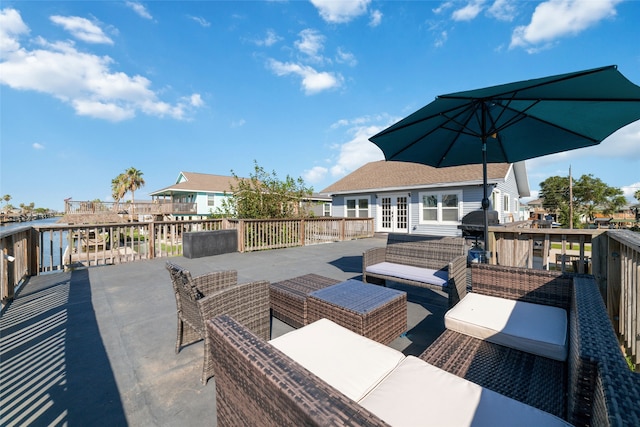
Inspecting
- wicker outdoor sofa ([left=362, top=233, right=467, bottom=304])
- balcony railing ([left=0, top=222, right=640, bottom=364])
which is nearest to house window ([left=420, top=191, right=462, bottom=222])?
balcony railing ([left=0, top=222, right=640, bottom=364])

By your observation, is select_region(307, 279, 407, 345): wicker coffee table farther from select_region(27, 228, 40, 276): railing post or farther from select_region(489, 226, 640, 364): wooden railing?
select_region(27, 228, 40, 276): railing post

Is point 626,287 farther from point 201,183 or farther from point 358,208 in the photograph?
point 201,183

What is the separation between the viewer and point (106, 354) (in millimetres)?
2393

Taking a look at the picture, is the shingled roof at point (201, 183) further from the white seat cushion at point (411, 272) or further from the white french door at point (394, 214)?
the white seat cushion at point (411, 272)

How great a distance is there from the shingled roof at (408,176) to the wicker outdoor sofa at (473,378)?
10.2m

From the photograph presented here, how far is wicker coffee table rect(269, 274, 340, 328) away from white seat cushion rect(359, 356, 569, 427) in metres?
1.44

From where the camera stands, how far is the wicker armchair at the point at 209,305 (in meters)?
2.01

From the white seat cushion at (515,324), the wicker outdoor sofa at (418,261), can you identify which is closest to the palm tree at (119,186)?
the wicker outdoor sofa at (418,261)

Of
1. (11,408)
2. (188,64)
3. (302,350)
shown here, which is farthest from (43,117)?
(302,350)

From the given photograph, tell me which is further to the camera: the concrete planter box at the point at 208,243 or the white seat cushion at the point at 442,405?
the concrete planter box at the point at 208,243

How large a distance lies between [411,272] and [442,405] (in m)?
2.54

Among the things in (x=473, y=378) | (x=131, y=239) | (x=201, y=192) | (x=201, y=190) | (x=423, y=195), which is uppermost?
(x=201, y=190)

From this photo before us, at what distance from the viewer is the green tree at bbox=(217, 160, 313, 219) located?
9062mm

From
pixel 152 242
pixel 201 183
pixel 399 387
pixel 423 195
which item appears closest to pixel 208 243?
pixel 152 242
